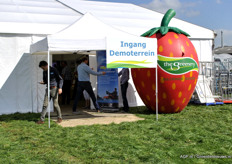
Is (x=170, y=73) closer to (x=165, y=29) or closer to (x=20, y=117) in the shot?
(x=165, y=29)

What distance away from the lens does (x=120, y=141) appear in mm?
5289

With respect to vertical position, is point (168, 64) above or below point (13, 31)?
below

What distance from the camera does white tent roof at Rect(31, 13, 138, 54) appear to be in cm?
652

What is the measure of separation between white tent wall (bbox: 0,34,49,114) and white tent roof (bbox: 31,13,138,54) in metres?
0.92

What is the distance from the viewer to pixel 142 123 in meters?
6.93

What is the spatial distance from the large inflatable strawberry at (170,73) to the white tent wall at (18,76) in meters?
3.20

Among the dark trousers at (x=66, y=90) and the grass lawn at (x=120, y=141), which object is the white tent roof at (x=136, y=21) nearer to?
the dark trousers at (x=66, y=90)


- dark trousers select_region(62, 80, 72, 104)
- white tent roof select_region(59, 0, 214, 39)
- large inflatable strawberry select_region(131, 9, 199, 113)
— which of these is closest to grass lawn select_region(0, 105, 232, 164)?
large inflatable strawberry select_region(131, 9, 199, 113)

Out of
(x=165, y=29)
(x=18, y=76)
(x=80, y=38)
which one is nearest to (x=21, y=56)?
(x=18, y=76)

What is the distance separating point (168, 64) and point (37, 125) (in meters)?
3.74

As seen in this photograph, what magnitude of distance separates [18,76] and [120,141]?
4.91 meters

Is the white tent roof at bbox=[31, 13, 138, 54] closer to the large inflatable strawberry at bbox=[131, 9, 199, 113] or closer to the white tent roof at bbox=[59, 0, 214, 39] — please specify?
the large inflatable strawberry at bbox=[131, 9, 199, 113]

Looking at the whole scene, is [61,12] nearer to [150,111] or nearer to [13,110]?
[13,110]

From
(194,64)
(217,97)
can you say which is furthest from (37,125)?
(217,97)
